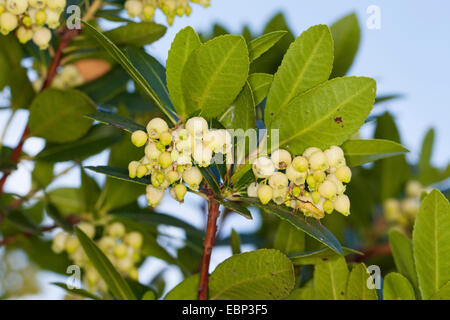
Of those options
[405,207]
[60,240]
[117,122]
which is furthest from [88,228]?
[405,207]

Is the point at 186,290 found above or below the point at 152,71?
below

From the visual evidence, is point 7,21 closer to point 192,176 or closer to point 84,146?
point 84,146

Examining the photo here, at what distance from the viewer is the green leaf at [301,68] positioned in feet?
3.20

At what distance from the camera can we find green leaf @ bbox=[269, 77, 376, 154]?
0.95 meters

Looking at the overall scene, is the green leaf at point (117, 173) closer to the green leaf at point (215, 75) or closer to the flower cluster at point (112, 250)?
the green leaf at point (215, 75)

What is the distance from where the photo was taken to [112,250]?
5.16ft

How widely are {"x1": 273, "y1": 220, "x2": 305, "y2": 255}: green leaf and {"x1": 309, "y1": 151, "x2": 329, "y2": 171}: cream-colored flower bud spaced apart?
35cm

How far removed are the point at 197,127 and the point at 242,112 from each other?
125 mm

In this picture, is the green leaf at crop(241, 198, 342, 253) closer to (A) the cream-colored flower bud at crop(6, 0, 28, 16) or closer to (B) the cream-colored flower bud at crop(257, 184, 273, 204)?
(B) the cream-colored flower bud at crop(257, 184, 273, 204)

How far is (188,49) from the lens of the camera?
3.35 ft

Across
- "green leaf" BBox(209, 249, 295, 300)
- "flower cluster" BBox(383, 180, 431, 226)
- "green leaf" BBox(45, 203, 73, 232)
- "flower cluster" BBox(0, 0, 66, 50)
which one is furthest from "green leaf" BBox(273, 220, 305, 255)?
"flower cluster" BBox(383, 180, 431, 226)
